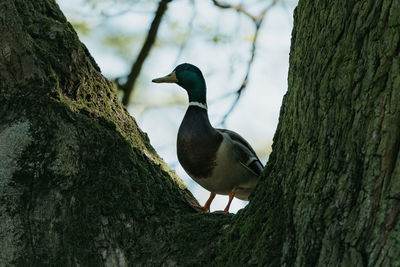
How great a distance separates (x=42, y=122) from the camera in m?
3.29

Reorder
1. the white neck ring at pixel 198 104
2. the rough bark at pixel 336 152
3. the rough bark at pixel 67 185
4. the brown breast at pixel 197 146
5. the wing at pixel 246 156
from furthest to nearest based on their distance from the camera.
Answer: the white neck ring at pixel 198 104 → the wing at pixel 246 156 → the brown breast at pixel 197 146 → the rough bark at pixel 67 185 → the rough bark at pixel 336 152

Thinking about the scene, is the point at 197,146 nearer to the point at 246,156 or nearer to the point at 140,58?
the point at 246,156

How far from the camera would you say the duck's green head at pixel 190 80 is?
535 centimetres

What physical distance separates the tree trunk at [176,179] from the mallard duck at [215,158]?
→ 2.07 ft

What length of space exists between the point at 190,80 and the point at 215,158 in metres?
0.96

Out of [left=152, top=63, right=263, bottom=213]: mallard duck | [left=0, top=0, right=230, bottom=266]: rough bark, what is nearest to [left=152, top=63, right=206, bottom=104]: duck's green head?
[left=152, top=63, right=263, bottom=213]: mallard duck

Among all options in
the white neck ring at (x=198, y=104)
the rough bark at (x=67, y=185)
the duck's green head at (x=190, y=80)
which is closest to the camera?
the rough bark at (x=67, y=185)

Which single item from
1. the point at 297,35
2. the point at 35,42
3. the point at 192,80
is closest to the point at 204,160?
the point at 192,80

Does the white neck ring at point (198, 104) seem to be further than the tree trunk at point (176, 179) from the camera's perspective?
Yes

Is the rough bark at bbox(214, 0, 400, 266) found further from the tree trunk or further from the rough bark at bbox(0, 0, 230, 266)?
the rough bark at bbox(0, 0, 230, 266)

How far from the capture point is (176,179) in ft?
13.6

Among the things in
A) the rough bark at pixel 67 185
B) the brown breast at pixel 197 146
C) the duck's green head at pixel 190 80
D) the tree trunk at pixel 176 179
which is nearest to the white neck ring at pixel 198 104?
the duck's green head at pixel 190 80

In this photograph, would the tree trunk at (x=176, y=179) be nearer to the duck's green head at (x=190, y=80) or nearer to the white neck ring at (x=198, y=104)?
the white neck ring at (x=198, y=104)

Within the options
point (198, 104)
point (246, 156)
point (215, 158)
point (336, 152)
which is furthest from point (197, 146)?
point (336, 152)
